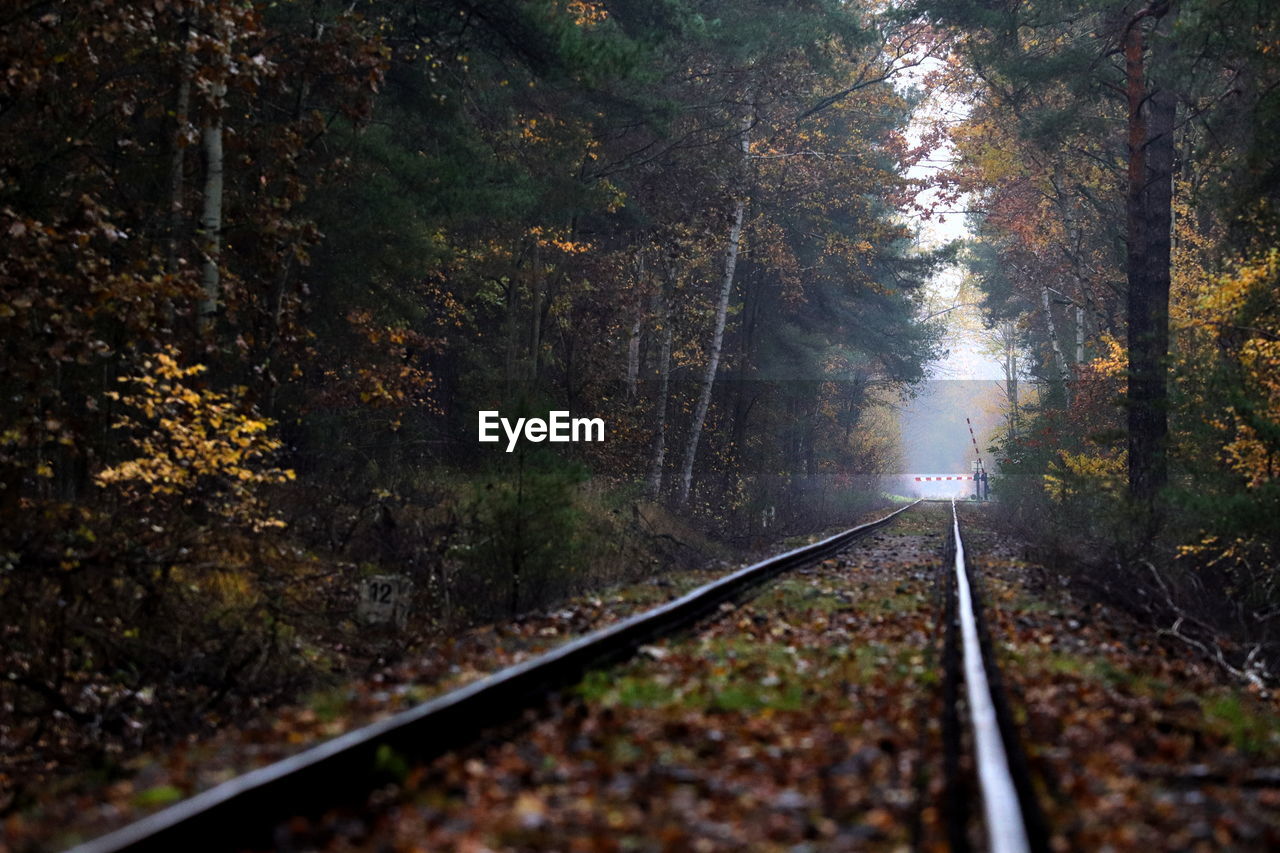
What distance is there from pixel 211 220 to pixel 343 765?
10.2 m

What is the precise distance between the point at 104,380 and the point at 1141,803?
11375mm

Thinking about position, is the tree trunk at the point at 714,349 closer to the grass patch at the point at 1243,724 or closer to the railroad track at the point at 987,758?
the railroad track at the point at 987,758

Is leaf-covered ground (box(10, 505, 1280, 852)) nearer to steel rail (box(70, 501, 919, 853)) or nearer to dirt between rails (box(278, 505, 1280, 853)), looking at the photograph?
dirt between rails (box(278, 505, 1280, 853))

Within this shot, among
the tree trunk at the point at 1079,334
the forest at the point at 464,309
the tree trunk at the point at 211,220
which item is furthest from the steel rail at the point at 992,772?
the tree trunk at the point at 1079,334

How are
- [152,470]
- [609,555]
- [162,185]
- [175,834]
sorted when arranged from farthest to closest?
[609,555]
[162,185]
[152,470]
[175,834]

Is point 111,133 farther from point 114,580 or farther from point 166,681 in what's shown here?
point 166,681

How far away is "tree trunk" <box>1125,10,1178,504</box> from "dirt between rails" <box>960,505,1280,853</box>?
10752 mm

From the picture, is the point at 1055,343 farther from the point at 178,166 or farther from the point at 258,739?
the point at 258,739

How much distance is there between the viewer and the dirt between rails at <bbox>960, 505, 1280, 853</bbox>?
4391mm

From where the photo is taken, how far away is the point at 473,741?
5.54 m

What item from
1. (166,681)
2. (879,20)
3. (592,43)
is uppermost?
(879,20)

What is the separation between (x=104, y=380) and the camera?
12789 millimetres

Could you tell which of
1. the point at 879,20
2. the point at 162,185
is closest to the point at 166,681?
the point at 162,185

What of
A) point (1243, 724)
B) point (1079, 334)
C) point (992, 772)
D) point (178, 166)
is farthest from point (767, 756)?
point (1079, 334)
